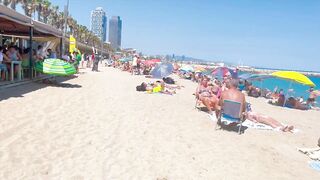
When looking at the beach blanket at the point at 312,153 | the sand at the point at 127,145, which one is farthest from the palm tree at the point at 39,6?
the beach blanket at the point at 312,153

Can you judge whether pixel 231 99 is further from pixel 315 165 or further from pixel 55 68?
pixel 55 68

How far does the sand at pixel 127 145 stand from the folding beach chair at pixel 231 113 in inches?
13.3

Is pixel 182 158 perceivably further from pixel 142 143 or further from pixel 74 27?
pixel 74 27

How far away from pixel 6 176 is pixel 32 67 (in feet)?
33.7

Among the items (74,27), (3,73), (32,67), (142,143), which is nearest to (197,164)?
(142,143)

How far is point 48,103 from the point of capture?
882 cm

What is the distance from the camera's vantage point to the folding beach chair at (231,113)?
26.2ft

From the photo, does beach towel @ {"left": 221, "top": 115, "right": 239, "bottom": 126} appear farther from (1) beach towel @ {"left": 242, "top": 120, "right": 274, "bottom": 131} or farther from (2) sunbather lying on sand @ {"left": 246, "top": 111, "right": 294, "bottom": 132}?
(2) sunbather lying on sand @ {"left": 246, "top": 111, "right": 294, "bottom": 132}

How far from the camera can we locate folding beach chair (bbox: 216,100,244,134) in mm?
7980

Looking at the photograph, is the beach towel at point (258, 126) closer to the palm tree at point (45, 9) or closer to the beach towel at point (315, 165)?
the beach towel at point (315, 165)

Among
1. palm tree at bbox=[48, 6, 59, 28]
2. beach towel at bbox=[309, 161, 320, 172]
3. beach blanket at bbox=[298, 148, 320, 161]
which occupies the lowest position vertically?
beach towel at bbox=[309, 161, 320, 172]

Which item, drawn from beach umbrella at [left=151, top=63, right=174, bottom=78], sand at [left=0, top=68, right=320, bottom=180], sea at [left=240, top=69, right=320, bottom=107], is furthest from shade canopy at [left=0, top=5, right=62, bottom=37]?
sea at [left=240, top=69, right=320, bottom=107]

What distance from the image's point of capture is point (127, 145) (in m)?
5.98

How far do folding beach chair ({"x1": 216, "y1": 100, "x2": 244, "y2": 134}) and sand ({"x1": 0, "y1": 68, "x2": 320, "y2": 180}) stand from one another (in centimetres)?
34
